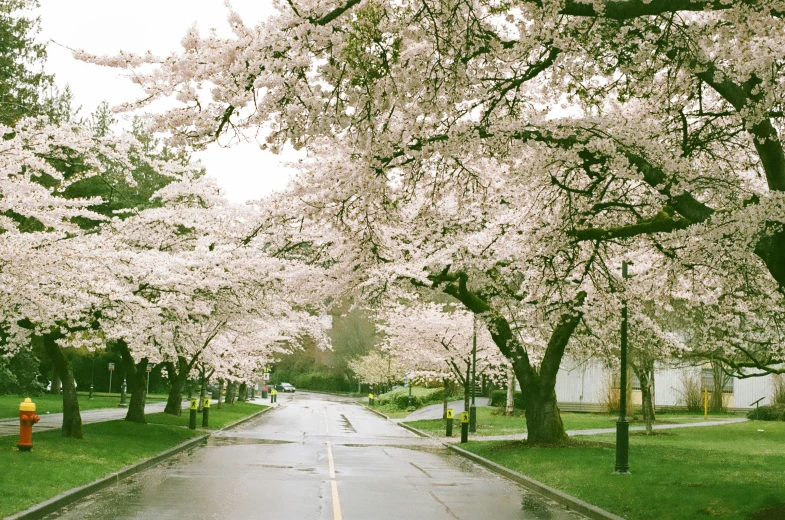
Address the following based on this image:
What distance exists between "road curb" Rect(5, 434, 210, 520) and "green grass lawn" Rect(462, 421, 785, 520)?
27.6 feet

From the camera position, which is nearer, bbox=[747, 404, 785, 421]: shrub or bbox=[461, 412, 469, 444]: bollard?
bbox=[461, 412, 469, 444]: bollard

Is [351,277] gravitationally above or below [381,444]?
above

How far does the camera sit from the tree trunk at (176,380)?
3369 cm

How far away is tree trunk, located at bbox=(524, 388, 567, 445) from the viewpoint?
23359mm

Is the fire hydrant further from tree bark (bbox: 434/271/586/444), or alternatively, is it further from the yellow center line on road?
tree bark (bbox: 434/271/586/444)

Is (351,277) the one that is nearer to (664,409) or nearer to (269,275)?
(269,275)

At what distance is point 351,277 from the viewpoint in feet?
73.7

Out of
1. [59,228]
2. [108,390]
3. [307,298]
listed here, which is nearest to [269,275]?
[307,298]

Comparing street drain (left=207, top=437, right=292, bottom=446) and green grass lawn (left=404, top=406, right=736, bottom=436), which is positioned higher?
green grass lawn (left=404, top=406, right=736, bottom=436)

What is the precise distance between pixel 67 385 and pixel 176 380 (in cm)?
1466

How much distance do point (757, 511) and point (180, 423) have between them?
2566 cm

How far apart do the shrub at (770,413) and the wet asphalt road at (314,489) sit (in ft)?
81.4

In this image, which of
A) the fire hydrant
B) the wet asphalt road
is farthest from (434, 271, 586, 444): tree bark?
the fire hydrant

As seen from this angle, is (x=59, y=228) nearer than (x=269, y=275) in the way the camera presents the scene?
Yes
